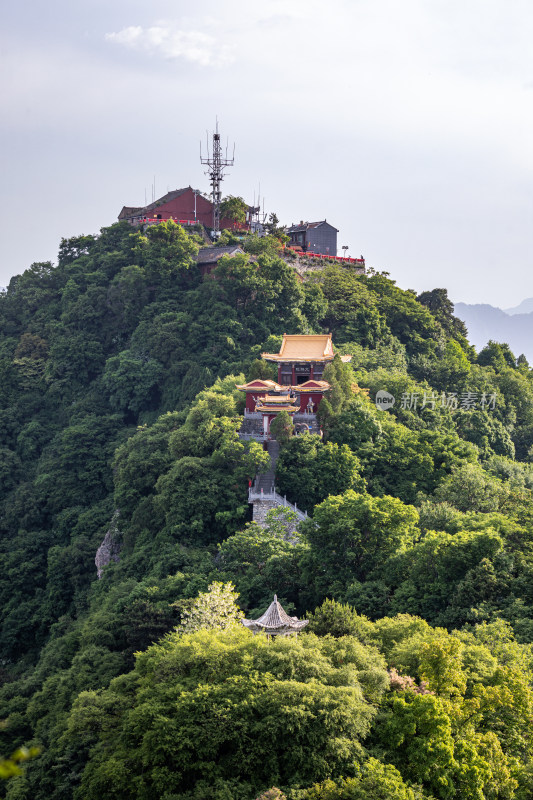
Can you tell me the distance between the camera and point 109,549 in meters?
28.8

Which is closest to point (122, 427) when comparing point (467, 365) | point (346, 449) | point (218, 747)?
point (346, 449)

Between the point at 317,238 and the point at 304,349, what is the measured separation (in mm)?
19413

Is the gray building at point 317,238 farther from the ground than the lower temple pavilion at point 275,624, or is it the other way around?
the gray building at point 317,238

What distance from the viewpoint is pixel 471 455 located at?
27.5 m

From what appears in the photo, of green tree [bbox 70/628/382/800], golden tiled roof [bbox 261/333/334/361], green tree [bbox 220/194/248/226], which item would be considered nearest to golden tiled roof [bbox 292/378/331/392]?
golden tiled roof [bbox 261/333/334/361]

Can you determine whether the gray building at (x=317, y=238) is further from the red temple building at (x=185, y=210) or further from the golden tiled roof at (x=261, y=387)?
the golden tiled roof at (x=261, y=387)

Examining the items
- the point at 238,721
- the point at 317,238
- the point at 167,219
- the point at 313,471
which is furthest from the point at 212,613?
the point at 317,238

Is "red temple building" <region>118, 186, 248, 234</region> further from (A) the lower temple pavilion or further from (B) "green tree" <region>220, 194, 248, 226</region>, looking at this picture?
(A) the lower temple pavilion

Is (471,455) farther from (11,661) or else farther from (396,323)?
(11,661)

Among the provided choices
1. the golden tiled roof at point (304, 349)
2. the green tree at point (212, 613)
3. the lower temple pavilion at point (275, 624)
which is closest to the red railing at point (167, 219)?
the golden tiled roof at point (304, 349)

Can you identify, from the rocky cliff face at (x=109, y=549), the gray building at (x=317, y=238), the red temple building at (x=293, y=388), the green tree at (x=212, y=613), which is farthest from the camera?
the gray building at (x=317, y=238)

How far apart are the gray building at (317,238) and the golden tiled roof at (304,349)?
18111mm

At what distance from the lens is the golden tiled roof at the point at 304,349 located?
28875mm

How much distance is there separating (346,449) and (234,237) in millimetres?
20932
